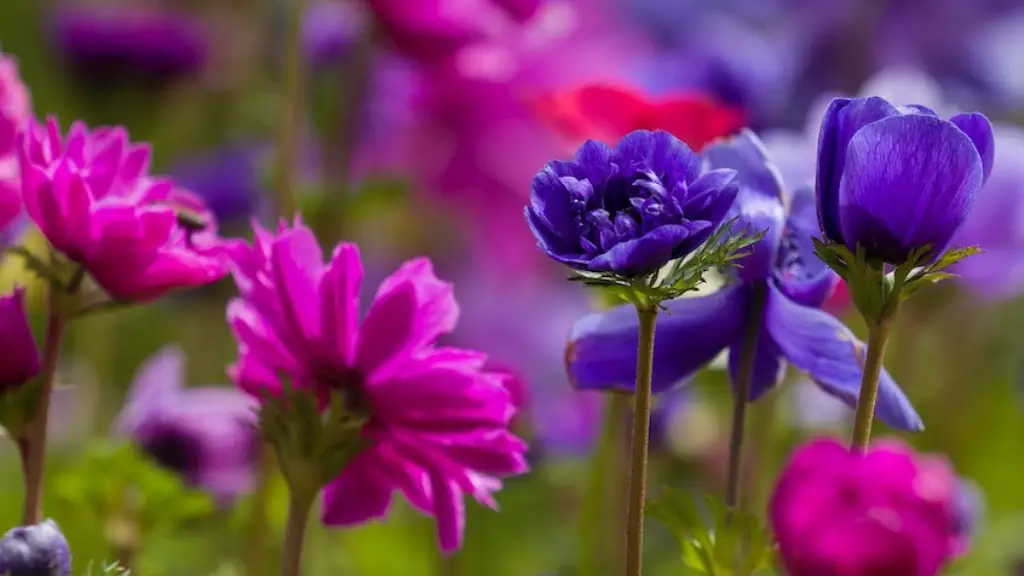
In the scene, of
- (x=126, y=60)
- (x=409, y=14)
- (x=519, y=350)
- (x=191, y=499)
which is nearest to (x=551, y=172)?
(x=191, y=499)

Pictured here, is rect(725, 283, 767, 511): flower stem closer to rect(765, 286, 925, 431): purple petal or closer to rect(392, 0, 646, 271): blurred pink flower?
rect(765, 286, 925, 431): purple petal

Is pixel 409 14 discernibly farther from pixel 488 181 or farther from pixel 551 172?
pixel 551 172

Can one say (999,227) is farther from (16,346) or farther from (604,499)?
(16,346)

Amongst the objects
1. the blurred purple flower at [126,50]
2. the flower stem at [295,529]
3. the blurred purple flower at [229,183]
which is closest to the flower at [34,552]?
the flower stem at [295,529]

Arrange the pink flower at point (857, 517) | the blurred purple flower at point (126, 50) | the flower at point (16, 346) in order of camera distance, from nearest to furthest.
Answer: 1. the pink flower at point (857, 517)
2. the flower at point (16, 346)
3. the blurred purple flower at point (126, 50)

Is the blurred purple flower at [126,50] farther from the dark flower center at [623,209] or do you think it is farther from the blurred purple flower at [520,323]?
the dark flower center at [623,209]

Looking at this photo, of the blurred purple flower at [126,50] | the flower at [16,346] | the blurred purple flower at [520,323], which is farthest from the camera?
the blurred purple flower at [520,323]
